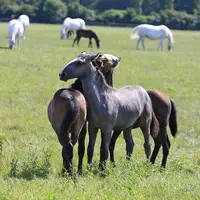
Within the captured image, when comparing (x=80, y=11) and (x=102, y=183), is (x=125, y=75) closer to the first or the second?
(x=102, y=183)

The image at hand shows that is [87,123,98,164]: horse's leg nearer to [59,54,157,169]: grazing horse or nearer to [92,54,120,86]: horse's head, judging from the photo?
[59,54,157,169]: grazing horse

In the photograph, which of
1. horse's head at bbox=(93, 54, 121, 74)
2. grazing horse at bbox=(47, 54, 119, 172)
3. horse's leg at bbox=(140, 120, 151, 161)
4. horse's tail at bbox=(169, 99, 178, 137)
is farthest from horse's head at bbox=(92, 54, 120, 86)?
horse's tail at bbox=(169, 99, 178, 137)

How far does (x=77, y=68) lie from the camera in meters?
8.28

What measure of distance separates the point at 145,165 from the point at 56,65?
13.6 m

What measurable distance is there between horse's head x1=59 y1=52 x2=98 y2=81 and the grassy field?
4.39ft

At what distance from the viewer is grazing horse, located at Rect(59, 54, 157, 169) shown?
328 inches

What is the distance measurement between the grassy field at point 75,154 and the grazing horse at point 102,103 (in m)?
0.49

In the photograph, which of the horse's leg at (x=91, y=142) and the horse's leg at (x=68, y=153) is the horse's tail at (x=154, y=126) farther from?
the horse's leg at (x=68, y=153)

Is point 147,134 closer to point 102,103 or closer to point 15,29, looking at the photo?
point 102,103

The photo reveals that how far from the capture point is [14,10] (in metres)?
77.6

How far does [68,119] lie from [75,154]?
2.05m

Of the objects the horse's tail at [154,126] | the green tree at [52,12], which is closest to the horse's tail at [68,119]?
the horse's tail at [154,126]

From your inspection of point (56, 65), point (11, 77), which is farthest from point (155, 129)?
point (56, 65)

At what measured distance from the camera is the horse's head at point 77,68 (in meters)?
8.16
